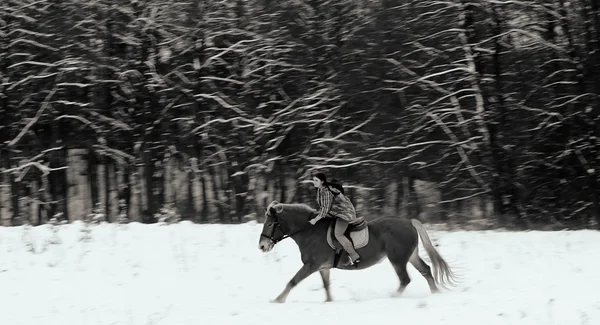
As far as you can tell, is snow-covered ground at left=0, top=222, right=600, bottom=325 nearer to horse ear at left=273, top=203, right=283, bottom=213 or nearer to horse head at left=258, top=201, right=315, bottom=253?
horse head at left=258, top=201, right=315, bottom=253

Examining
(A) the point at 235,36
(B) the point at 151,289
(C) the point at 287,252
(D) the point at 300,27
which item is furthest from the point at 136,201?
(B) the point at 151,289

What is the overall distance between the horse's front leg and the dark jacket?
2.73 ft

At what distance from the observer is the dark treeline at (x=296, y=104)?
2408 centimetres

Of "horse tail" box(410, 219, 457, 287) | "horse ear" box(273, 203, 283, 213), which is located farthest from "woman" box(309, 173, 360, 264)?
"horse tail" box(410, 219, 457, 287)

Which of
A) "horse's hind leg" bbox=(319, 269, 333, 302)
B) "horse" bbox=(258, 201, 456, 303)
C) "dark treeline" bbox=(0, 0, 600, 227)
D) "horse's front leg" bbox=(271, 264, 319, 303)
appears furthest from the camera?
"dark treeline" bbox=(0, 0, 600, 227)

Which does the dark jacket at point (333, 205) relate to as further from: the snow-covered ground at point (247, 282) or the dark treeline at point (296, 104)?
the dark treeline at point (296, 104)

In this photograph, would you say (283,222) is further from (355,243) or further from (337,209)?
(355,243)

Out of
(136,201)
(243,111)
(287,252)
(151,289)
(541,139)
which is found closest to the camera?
(151,289)

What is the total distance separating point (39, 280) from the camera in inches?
544

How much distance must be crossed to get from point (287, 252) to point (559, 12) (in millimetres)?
13925

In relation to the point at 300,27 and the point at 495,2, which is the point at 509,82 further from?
the point at 300,27

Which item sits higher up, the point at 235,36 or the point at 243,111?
the point at 235,36

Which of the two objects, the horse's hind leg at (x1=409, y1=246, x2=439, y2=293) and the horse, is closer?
the horse

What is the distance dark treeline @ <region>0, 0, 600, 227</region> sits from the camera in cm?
2408
